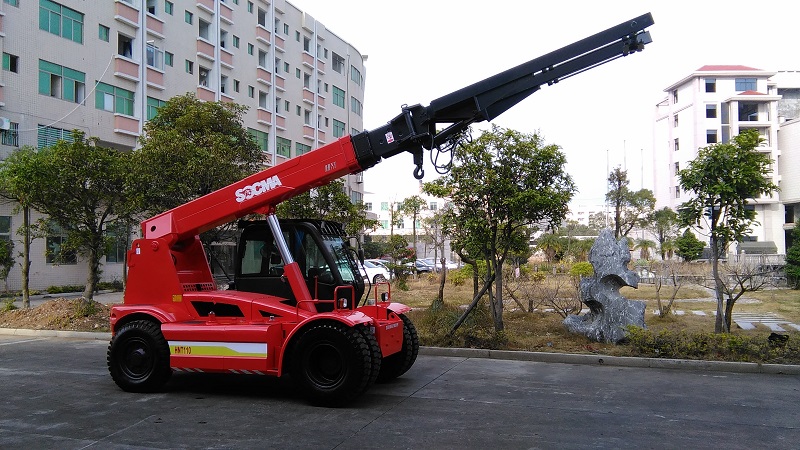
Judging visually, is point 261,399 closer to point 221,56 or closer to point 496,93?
point 496,93

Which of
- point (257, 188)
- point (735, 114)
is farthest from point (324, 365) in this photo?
point (735, 114)

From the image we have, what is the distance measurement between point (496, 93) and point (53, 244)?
2546cm

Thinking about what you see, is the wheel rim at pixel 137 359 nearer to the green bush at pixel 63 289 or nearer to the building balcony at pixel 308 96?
the green bush at pixel 63 289

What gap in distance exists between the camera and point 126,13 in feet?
102

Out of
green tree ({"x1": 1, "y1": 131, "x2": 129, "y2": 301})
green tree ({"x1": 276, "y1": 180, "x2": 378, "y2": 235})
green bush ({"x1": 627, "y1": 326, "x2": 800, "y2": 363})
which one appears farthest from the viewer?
green tree ({"x1": 1, "y1": 131, "x2": 129, "y2": 301})

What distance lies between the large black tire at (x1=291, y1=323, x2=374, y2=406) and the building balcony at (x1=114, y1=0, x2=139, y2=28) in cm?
2901

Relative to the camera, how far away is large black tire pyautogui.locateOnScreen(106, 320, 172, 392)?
8234mm

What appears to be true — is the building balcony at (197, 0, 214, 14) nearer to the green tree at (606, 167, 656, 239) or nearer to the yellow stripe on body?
the green tree at (606, 167, 656, 239)

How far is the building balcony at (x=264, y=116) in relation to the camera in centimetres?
4466

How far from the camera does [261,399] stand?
26.2 feet

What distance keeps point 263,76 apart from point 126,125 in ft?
53.2

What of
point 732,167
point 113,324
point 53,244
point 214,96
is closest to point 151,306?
point 113,324

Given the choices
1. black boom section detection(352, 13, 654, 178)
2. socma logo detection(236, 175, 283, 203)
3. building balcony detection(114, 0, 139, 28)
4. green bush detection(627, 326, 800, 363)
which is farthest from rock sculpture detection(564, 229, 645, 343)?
building balcony detection(114, 0, 139, 28)

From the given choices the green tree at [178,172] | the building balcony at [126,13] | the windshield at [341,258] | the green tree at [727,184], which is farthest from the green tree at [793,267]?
the building balcony at [126,13]
